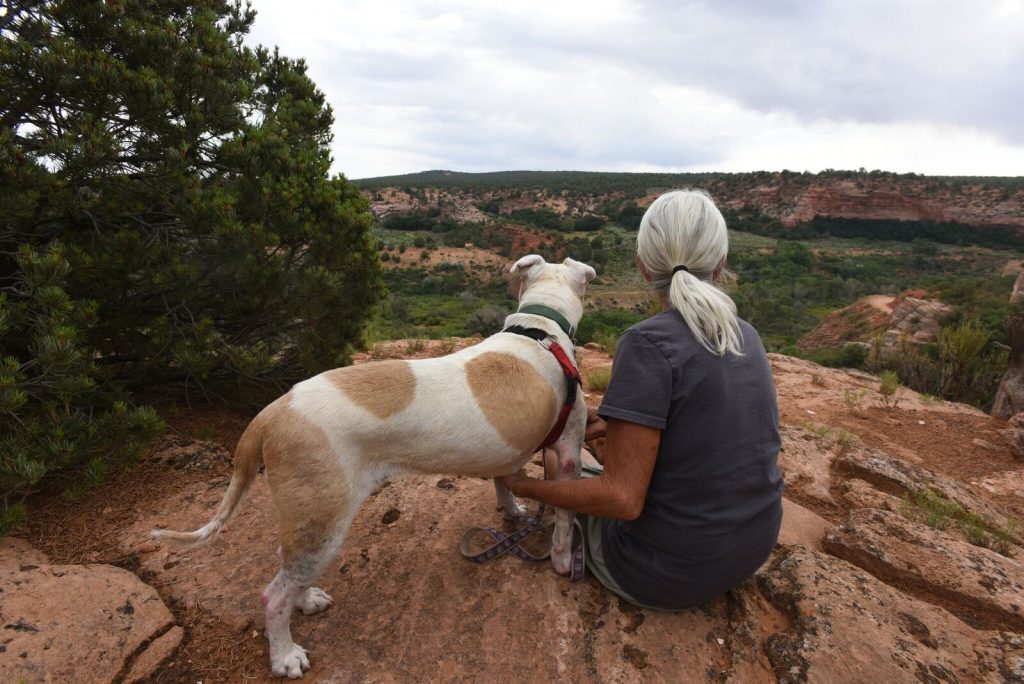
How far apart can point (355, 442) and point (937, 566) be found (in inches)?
111

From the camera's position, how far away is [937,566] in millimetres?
2385

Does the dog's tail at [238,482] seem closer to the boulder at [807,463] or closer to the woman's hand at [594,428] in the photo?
the woman's hand at [594,428]

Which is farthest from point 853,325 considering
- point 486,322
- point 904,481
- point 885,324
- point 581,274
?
point 581,274

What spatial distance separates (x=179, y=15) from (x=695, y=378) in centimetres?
414

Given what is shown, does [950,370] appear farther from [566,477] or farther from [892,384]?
[566,477]

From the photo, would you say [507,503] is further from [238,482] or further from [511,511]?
[238,482]

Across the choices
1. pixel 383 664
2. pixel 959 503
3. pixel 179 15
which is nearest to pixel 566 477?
pixel 383 664

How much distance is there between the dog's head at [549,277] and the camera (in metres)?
2.83

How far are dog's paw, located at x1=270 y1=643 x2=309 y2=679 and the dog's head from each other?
6.57 feet

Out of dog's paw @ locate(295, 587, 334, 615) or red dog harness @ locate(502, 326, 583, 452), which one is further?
red dog harness @ locate(502, 326, 583, 452)

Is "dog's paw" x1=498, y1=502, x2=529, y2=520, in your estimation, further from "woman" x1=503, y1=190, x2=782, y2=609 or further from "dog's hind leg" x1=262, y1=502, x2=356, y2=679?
"dog's hind leg" x1=262, y1=502, x2=356, y2=679

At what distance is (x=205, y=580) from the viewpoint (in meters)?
2.41

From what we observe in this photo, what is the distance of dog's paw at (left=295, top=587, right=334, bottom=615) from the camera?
2.24 metres

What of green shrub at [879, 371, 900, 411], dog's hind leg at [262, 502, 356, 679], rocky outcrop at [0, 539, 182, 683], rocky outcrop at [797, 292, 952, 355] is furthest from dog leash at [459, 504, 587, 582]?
rocky outcrop at [797, 292, 952, 355]
